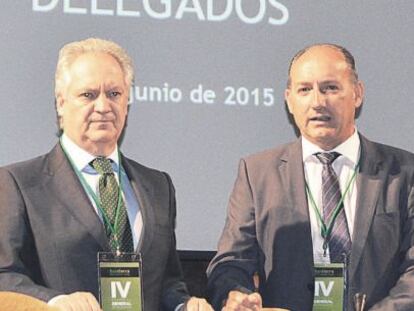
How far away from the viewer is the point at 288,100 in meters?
4.84

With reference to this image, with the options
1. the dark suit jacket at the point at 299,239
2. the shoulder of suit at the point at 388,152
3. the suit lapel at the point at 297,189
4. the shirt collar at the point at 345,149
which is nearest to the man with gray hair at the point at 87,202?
the dark suit jacket at the point at 299,239

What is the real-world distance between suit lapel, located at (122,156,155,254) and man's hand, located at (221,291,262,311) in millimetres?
396

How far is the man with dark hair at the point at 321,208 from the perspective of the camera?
452 centimetres

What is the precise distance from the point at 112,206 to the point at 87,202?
0.10 metres

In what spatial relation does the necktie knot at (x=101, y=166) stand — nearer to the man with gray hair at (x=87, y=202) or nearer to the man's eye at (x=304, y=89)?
the man with gray hair at (x=87, y=202)

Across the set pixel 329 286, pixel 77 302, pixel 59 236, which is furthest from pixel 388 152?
pixel 77 302

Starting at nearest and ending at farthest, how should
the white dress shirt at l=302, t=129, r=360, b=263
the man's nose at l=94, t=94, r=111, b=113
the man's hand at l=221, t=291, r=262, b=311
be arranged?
the man's hand at l=221, t=291, r=262, b=311 → the man's nose at l=94, t=94, r=111, b=113 → the white dress shirt at l=302, t=129, r=360, b=263

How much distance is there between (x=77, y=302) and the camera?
386cm

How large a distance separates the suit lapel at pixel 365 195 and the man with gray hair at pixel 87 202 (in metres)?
0.69

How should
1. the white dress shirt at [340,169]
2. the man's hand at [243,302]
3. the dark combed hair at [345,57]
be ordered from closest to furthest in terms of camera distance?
the man's hand at [243,302], the white dress shirt at [340,169], the dark combed hair at [345,57]

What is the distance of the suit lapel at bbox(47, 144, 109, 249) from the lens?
4.25 meters

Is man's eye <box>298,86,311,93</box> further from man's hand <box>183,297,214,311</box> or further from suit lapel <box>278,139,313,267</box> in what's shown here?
man's hand <box>183,297,214,311</box>

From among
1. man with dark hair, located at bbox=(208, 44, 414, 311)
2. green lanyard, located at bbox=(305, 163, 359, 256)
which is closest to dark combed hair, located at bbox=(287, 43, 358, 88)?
man with dark hair, located at bbox=(208, 44, 414, 311)

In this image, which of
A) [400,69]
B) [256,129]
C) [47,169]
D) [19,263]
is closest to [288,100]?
[256,129]
